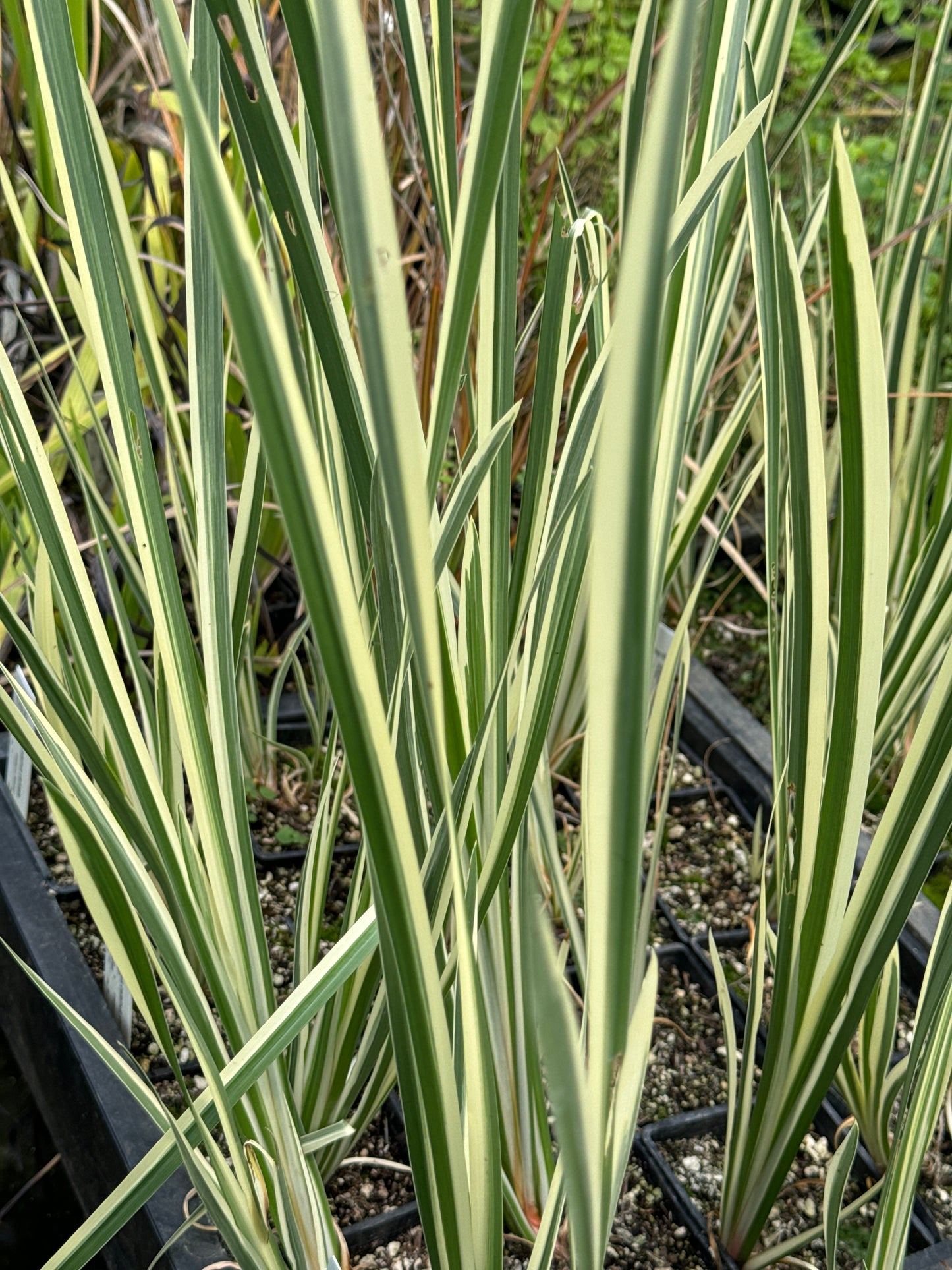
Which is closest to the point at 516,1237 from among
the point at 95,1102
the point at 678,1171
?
the point at 678,1171

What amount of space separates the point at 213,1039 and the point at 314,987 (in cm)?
5

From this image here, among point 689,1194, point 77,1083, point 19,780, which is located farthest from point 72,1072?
point 689,1194

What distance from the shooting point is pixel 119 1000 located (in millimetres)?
681

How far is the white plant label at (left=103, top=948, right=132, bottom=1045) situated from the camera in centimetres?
68

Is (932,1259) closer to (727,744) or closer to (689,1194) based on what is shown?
→ (689,1194)

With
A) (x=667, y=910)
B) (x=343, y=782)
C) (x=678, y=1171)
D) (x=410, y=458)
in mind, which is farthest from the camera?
(x=667, y=910)

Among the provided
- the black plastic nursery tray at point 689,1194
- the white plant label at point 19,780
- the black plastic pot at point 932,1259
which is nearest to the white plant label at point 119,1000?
the white plant label at point 19,780

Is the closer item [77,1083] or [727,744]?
[77,1083]

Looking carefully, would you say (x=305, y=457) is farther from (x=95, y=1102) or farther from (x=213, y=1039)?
(x=95, y=1102)

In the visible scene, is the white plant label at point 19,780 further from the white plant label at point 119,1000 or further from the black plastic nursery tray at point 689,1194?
the black plastic nursery tray at point 689,1194

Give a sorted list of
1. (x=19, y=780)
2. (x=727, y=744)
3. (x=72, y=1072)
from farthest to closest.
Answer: (x=727, y=744) → (x=19, y=780) → (x=72, y=1072)

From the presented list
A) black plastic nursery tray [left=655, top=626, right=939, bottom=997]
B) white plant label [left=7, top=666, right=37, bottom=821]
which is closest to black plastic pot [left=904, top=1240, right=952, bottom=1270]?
black plastic nursery tray [left=655, top=626, right=939, bottom=997]

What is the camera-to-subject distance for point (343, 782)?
53cm

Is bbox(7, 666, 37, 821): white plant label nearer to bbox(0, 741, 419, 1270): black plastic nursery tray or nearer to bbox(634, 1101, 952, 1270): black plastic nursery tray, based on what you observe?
bbox(0, 741, 419, 1270): black plastic nursery tray
